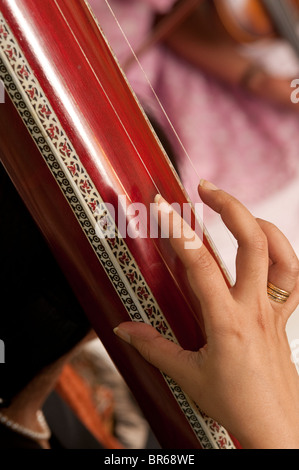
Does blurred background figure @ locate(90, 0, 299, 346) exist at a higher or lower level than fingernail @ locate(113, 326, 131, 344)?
higher

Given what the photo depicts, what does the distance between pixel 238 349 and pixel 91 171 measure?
242 mm

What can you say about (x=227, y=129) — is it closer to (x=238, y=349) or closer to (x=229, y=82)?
(x=229, y=82)

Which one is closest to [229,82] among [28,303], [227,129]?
[227,129]

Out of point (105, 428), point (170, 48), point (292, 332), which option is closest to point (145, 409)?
point (292, 332)

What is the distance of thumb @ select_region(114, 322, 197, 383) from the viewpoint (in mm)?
502

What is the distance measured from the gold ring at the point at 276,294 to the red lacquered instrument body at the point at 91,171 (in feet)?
0.30

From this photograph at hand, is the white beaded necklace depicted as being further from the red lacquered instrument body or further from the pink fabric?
the pink fabric

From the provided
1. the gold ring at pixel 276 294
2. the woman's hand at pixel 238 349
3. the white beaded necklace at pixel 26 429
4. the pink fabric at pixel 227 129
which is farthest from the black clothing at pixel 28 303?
the pink fabric at pixel 227 129

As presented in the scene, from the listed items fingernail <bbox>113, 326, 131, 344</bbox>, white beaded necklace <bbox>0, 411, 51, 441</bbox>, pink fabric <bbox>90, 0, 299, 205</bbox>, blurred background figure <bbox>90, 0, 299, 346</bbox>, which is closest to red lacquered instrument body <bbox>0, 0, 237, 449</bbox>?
fingernail <bbox>113, 326, 131, 344</bbox>

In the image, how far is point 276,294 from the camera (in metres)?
0.54

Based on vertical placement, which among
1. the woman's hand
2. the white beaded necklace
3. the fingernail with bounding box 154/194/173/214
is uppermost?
the fingernail with bounding box 154/194/173/214

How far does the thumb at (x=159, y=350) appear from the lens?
50cm

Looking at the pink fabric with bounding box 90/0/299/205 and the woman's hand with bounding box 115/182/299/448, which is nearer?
the woman's hand with bounding box 115/182/299/448
